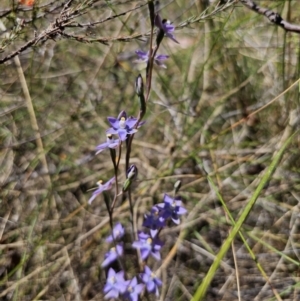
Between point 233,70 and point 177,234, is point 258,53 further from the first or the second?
point 177,234

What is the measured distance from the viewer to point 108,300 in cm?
159

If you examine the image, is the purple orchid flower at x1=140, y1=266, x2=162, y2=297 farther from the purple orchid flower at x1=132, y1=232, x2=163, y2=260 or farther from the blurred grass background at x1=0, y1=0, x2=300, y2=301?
the blurred grass background at x1=0, y1=0, x2=300, y2=301

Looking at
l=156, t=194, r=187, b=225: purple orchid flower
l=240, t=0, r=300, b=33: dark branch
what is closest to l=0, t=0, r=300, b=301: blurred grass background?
l=240, t=0, r=300, b=33: dark branch

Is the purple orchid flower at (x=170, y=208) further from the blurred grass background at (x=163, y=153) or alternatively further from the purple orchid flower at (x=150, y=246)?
the blurred grass background at (x=163, y=153)

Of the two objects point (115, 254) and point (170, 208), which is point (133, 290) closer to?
point (115, 254)

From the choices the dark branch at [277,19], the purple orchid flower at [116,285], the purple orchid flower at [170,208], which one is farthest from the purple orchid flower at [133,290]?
the dark branch at [277,19]

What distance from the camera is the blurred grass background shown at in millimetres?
1641

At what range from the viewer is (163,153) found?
1.99 m

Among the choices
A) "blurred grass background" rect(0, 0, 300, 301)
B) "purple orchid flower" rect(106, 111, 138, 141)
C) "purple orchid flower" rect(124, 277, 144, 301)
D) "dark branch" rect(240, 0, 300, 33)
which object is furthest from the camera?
"blurred grass background" rect(0, 0, 300, 301)

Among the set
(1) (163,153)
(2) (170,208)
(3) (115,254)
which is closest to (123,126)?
(2) (170,208)

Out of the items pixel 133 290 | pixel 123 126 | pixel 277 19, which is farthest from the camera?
pixel 277 19

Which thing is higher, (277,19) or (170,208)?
(277,19)

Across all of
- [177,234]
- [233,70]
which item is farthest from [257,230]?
[233,70]

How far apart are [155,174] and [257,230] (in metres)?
0.43
